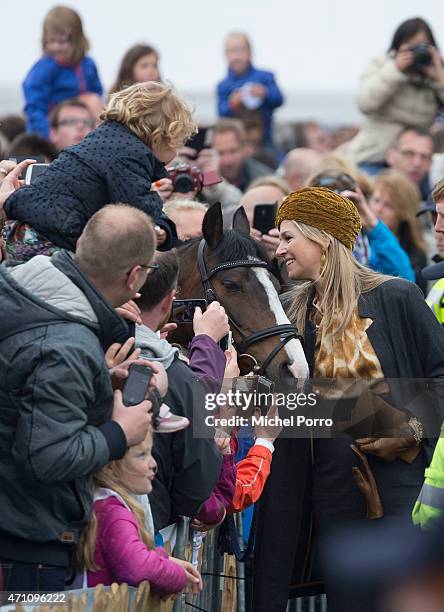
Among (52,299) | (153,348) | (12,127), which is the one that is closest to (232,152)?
(12,127)

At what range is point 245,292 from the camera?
211 inches

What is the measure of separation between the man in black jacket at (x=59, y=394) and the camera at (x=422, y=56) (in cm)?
667

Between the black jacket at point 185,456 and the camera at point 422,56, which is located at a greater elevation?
the camera at point 422,56

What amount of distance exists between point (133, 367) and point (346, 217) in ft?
5.75

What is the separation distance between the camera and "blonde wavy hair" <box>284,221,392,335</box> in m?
5.26

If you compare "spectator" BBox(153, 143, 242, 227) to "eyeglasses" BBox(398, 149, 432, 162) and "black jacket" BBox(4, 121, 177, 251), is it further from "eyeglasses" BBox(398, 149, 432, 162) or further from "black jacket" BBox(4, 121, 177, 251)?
"eyeglasses" BBox(398, 149, 432, 162)

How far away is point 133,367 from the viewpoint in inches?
156

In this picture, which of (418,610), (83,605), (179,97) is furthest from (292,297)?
(418,610)

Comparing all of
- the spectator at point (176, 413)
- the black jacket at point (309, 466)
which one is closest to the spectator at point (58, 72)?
the black jacket at point (309, 466)

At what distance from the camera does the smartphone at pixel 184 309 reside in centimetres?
529

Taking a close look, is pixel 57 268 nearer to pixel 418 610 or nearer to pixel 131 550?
pixel 131 550

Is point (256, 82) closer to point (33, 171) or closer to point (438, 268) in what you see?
point (438, 268)

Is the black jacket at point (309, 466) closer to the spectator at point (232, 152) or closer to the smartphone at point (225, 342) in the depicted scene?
the smartphone at point (225, 342)

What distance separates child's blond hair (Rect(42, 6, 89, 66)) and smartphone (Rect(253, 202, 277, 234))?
10.8 feet
